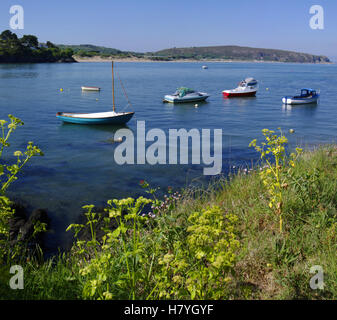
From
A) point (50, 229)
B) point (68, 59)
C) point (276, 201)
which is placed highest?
point (68, 59)

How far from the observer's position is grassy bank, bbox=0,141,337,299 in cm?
352

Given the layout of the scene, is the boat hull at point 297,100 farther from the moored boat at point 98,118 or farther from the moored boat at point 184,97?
the moored boat at point 98,118

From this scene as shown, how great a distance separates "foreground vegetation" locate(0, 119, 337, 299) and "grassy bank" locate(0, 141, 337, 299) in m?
0.01

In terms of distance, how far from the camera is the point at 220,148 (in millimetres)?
22156

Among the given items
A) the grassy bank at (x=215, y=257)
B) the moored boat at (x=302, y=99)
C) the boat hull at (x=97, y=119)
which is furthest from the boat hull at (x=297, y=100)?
the grassy bank at (x=215, y=257)

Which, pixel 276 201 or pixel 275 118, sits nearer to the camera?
pixel 276 201

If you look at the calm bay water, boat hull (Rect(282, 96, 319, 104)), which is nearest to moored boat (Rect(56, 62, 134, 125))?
the calm bay water

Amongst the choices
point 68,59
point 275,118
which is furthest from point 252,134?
point 68,59

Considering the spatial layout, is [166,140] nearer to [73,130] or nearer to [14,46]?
[73,130]

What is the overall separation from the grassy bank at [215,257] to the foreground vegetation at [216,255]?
0.04 ft

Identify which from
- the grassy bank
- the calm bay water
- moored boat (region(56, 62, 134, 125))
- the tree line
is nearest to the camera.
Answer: the grassy bank

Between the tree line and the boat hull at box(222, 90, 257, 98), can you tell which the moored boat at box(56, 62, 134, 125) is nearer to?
the boat hull at box(222, 90, 257, 98)

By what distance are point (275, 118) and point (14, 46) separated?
434ft
